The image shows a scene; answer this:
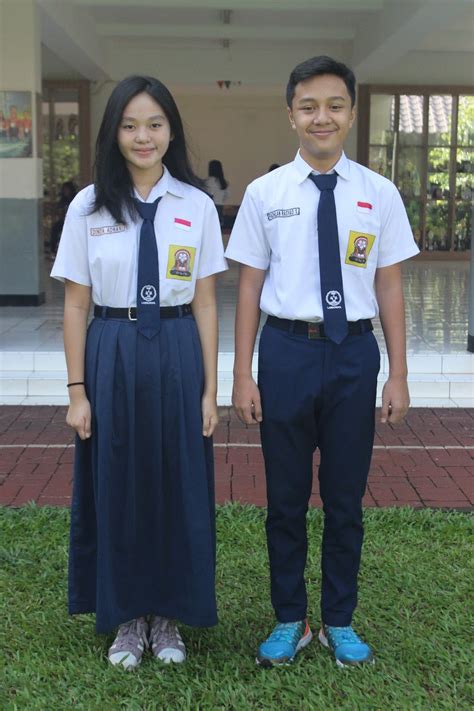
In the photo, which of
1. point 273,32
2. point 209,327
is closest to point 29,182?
point 273,32

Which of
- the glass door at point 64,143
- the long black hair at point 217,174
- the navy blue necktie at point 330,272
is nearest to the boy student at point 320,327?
the navy blue necktie at point 330,272

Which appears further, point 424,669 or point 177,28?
point 177,28

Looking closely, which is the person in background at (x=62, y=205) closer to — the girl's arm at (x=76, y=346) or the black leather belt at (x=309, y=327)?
the girl's arm at (x=76, y=346)

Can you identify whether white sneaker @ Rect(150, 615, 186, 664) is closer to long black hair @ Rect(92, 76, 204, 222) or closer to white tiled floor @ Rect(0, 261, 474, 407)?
long black hair @ Rect(92, 76, 204, 222)

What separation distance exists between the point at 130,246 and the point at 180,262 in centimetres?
16

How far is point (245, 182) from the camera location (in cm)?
2108

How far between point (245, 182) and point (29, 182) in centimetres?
1202

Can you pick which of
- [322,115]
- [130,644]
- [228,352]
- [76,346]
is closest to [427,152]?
[228,352]

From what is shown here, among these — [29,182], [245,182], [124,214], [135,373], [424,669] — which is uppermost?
[245,182]

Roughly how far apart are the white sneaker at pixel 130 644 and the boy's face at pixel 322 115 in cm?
157

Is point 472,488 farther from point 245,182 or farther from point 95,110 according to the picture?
→ point 245,182

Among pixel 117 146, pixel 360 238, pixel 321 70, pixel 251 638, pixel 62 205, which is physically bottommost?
pixel 251 638

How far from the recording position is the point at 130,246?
2.70 metres

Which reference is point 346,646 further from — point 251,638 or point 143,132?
point 143,132
